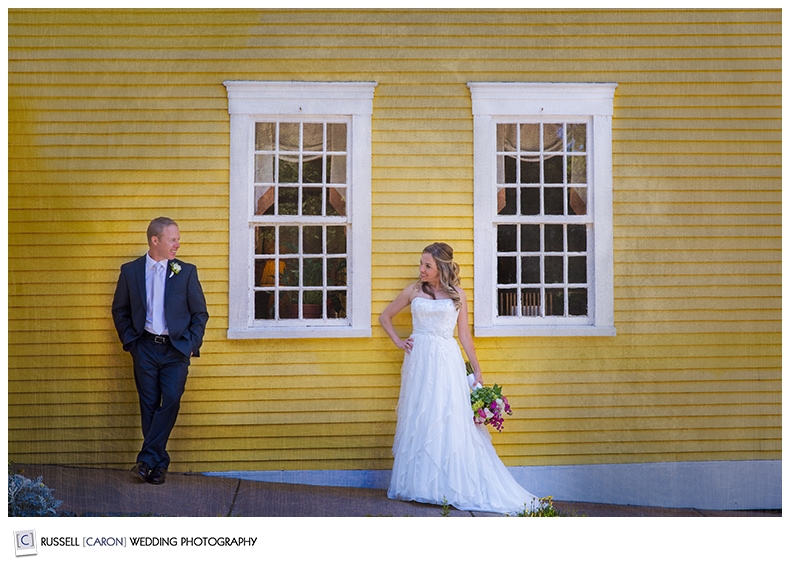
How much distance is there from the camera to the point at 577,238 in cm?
538

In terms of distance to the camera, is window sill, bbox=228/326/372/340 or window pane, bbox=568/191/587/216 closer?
window sill, bbox=228/326/372/340

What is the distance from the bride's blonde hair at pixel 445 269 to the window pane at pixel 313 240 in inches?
30.3

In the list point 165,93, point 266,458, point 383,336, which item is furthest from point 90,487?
point 165,93

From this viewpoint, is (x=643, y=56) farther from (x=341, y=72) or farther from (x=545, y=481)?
(x=545, y=481)

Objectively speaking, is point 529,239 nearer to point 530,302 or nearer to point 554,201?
point 554,201

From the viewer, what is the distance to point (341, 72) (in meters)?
5.25

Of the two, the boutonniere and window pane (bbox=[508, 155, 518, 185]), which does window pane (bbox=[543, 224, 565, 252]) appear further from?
the boutonniere

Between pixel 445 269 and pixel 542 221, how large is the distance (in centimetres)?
86

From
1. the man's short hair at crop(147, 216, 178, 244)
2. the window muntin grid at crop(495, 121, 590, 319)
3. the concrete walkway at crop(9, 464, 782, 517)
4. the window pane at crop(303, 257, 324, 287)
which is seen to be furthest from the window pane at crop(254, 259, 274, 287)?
the window muntin grid at crop(495, 121, 590, 319)

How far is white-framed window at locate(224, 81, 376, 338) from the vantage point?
5238 millimetres

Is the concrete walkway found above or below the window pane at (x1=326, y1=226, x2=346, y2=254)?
below

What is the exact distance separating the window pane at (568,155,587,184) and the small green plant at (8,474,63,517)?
158 inches

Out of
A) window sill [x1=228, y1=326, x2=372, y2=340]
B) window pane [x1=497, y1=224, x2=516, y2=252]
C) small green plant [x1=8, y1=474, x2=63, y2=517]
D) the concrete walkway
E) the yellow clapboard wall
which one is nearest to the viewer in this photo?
small green plant [x1=8, y1=474, x2=63, y2=517]

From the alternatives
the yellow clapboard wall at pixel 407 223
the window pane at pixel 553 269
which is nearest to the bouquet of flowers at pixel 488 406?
the yellow clapboard wall at pixel 407 223
